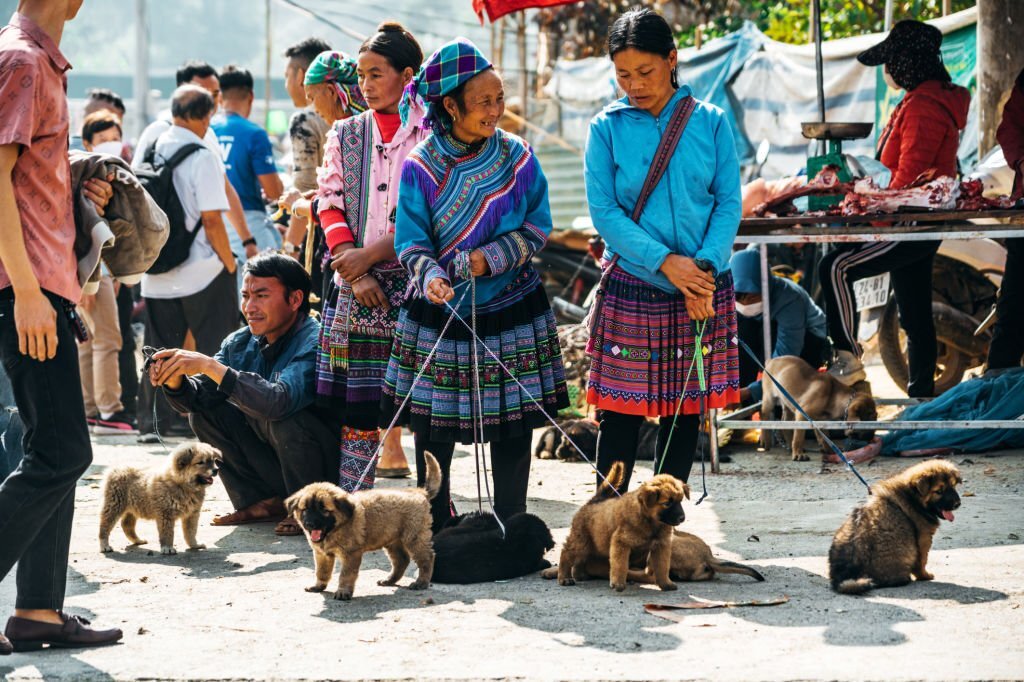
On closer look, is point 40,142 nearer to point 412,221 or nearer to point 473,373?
point 412,221

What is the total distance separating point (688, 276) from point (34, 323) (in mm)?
2263

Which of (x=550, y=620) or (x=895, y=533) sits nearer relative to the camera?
(x=550, y=620)

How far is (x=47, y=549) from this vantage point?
13.2ft

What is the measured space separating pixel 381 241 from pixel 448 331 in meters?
0.61

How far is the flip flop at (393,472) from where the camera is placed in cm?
710

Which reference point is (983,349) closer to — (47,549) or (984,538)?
(984,538)

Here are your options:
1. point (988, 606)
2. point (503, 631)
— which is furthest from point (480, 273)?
point (988, 606)

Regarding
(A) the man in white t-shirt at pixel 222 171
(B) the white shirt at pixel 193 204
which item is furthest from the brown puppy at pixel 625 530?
(A) the man in white t-shirt at pixel 222 171

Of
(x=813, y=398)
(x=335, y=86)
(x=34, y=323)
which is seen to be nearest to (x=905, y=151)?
(x=813, y=398)

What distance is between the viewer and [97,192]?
4.08m

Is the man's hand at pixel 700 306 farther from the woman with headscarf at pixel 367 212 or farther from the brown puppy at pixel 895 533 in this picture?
the woman with headscarf at pixel 367 212

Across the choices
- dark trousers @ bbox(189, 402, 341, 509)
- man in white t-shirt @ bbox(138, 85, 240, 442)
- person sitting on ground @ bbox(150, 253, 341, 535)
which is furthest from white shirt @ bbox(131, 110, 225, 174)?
dark trousers @ bbox(189, 402, 341, 509)

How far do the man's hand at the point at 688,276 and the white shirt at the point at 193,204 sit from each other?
402 centimetres

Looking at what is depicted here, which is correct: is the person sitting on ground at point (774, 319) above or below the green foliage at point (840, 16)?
below
